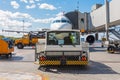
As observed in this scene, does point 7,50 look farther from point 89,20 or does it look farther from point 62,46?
point 89,20

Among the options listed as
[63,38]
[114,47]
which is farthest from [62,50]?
[114,47]

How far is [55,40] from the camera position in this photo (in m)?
14.4

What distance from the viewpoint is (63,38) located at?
564 inches

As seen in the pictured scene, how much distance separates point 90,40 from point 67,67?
6.27 metres

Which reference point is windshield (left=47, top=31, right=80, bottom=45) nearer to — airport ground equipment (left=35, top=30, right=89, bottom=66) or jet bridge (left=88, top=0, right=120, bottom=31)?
airport ground equipment (left=35, top=30, right=89, bottom=66)

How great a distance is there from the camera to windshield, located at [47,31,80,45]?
14.2 meters

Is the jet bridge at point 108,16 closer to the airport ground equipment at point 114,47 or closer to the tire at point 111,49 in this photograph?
the airport ground equipment at point 114,47

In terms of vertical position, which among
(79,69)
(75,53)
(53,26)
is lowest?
(79,69)

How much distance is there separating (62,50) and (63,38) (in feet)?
2.93

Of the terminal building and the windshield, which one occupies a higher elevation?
the terminal building

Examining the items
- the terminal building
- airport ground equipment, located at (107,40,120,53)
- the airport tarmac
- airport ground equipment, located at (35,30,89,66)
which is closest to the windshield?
airport ground equipment, located at (35,30,89,66)

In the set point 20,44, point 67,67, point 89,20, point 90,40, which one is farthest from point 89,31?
point 67,67

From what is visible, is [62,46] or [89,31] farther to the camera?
[89,31]

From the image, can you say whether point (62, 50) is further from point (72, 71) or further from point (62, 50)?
point (72, 71)
